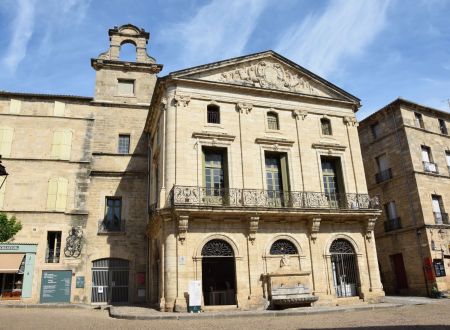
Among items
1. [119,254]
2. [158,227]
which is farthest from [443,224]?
[119,254]

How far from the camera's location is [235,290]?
47.4ft

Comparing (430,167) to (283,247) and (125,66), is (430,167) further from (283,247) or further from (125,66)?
(125,66)

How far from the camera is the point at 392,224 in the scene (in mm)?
22438

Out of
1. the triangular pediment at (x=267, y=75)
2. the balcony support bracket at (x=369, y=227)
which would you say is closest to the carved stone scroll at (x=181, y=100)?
→ the triangular pediment at (x=267, y=75)

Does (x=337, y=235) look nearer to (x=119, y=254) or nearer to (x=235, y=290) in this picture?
(x=235, y=290)

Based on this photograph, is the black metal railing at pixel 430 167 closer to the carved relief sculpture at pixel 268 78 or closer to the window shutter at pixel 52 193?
the carved relief sculpture at pixel 268 78

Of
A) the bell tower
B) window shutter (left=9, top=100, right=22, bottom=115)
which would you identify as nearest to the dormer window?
the bell tower

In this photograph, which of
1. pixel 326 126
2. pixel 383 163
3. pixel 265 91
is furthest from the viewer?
pixel 383 163

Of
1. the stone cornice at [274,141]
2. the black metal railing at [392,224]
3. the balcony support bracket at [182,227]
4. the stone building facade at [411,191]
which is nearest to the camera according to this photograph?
the balcony support bracket at [182,227]

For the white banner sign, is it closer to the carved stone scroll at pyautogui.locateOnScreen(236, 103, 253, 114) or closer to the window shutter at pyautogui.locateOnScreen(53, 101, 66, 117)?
the carved stone scroll at pyautogui.locateOnScreen(236, 103, 253, 114)

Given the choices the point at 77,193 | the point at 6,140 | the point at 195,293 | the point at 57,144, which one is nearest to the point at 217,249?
the point at 195,293

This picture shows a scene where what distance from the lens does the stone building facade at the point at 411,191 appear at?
802 inches

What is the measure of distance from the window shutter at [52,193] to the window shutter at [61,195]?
14 cm

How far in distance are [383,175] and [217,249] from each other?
13681 mm
